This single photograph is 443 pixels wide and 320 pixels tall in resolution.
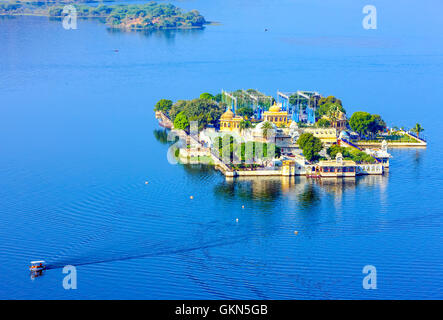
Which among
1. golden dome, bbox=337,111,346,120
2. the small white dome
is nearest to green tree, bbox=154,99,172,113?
golden dome, bbox=337,111,346,120

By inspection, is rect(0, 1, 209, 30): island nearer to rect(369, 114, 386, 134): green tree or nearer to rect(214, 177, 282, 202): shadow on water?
rect(369, 114, 386, 134): green tree

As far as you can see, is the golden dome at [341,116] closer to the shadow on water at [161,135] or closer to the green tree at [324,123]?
the green tree at [324,123]

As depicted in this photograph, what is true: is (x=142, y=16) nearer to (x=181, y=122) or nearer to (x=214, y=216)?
(x=181, y=122)

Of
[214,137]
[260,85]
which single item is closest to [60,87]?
[260,85]

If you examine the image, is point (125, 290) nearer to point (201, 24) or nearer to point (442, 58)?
point (442, 58)

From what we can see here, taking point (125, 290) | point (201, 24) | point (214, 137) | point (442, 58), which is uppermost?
point (201, 24)

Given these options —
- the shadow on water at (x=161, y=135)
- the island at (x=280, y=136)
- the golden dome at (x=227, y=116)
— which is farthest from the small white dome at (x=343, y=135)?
the shadow on water at (x=161, y=135)

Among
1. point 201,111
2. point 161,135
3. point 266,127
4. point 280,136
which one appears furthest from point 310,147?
point 161,135
